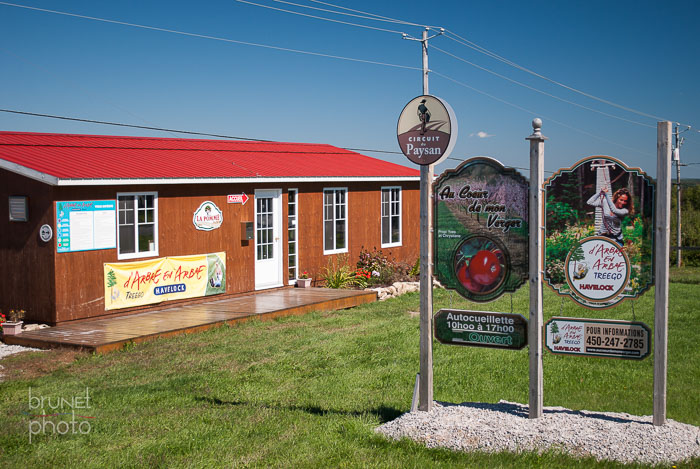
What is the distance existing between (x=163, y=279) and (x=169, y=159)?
3.15 metres

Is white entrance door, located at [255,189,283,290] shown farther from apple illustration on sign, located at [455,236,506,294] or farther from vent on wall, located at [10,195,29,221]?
apple illustration on sign, located at [455,236,506,294]

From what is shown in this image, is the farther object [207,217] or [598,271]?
[207,217]

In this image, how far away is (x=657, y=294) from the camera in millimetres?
5391

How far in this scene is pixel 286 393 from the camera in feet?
23.7

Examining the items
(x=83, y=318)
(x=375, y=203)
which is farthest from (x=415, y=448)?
(x=375, y=203)

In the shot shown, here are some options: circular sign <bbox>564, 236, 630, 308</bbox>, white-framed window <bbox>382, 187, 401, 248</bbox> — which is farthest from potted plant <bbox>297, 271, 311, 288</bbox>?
circular sign <bbox>564, 236, 630, 308</bbox>

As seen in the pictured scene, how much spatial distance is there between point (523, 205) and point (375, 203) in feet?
42.7

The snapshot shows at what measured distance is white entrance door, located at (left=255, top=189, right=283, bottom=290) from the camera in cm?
1551

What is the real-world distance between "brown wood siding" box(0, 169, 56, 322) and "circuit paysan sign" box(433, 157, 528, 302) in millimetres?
7944

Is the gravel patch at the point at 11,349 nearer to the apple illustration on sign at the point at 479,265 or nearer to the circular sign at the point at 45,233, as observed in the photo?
the circular sign at the point at 45,233

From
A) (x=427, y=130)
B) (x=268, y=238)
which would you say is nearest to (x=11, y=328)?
(x=268, y=238)

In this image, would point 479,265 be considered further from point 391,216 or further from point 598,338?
point 391,216

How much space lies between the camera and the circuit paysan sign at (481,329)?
5.75 m

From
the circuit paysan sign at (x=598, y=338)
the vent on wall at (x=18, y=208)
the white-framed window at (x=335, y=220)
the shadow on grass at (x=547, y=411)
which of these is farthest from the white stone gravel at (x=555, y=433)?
the white-framed window at (x=335, y=220)
